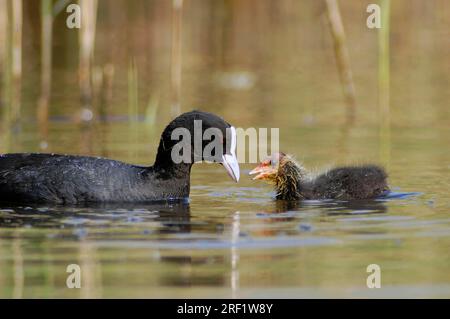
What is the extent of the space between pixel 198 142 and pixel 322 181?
1174 mm

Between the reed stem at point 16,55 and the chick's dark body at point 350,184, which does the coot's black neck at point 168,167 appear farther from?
the reed stem at point 16,55

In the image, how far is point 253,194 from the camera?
963cm

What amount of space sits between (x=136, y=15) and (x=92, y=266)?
16306 mm

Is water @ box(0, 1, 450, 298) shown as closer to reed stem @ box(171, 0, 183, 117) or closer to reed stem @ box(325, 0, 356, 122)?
reed stem @ box(325, 0, 356, 122)

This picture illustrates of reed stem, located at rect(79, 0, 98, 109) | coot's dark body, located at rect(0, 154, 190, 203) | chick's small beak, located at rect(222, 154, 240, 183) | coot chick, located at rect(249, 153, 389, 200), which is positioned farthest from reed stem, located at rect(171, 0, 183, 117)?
chick's small beak, located at rect(222, 154, 240, 183)

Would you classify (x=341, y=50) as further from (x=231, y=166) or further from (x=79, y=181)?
(x=79, y=181)

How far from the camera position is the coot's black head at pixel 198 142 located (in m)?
8.79

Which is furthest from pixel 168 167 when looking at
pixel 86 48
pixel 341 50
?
pixel 341 50

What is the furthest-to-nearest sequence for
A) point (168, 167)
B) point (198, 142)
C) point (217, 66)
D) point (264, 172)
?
1. point (217, 66)
2. point (264, 172)
3. point (168, 167)
4. point (198, 142)

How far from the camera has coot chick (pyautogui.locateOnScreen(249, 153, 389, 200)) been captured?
9133 mm

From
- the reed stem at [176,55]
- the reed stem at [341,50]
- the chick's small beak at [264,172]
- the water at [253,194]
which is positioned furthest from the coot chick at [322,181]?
the reed stem at [341,50]

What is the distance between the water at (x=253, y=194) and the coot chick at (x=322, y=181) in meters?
0.19

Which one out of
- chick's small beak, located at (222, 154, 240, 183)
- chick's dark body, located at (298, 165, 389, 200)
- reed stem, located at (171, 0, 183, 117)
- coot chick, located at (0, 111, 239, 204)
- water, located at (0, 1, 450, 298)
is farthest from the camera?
reed stem, located at (171, 0, 183, 117)

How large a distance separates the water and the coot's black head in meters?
0.36
